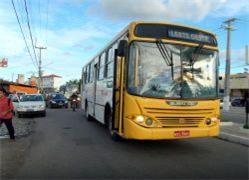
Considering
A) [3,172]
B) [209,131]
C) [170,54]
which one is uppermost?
[170,54]

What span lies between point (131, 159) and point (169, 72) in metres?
2.38

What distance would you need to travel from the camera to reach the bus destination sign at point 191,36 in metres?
10.4

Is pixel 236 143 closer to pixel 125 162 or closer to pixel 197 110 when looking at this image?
pixel 197 110

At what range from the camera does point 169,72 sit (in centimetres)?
1005

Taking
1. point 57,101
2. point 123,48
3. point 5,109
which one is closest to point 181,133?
point 123,48

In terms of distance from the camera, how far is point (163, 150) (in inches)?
426

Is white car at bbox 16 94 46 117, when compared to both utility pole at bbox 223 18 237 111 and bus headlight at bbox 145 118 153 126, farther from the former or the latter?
utility pole at bbox 223 18 237 111

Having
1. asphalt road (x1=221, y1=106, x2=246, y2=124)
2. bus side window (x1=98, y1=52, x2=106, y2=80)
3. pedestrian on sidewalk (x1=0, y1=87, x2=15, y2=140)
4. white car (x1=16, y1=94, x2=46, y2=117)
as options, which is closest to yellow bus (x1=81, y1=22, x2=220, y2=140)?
bus side window (x1=98, y1=52, x2=106, y2=80)

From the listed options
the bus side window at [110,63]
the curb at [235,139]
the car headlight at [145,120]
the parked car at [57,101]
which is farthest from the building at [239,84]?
the car headlight at [145,120]

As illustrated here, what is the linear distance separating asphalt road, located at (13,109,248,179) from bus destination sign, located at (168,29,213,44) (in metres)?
2.99

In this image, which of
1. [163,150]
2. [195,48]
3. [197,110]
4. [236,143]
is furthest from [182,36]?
[236,143]

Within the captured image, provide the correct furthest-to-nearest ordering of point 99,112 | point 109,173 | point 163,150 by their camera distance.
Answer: point 99,112 < point 163,150 < point 109,173

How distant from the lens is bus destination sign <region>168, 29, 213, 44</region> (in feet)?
34.0

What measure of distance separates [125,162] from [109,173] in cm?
117
